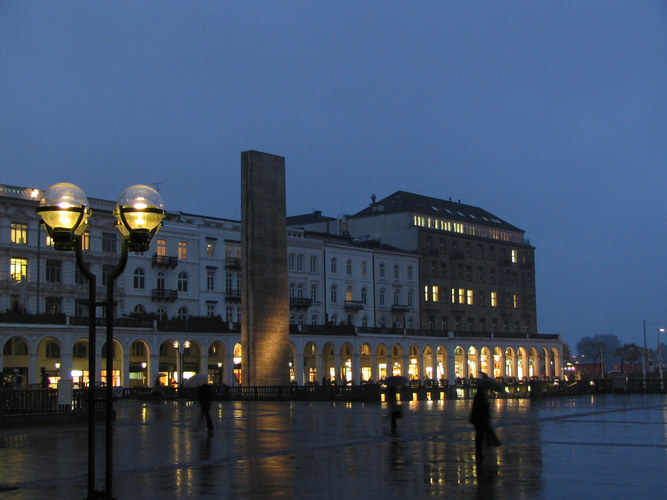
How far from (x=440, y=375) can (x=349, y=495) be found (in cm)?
8946

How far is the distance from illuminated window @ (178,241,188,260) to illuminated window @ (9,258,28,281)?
1450 centimetres

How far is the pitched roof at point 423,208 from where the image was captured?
358ft

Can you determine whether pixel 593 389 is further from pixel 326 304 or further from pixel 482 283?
pixel 482 283

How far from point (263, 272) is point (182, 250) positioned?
2838cm

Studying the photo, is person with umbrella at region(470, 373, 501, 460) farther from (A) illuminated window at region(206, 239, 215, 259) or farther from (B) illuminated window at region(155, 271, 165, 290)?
(A) illuminated window at region(206, 239, 215, 259)

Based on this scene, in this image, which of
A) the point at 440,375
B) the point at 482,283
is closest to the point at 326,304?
the point at 440,375

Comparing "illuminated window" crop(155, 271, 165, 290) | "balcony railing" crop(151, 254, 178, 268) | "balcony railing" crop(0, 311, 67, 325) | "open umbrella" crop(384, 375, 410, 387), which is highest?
"balcony railing" crop(151, 254, 178, 268)

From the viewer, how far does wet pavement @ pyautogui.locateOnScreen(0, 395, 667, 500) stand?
50.6 ft

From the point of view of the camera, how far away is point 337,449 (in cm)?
2245

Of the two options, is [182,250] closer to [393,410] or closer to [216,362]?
[216,362]

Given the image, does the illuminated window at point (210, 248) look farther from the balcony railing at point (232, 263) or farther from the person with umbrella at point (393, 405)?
the person with umbrella at point (393, 405)

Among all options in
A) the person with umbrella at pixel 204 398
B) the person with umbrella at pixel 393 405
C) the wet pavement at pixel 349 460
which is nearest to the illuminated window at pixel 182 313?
the wet pavement at pixel 349 460

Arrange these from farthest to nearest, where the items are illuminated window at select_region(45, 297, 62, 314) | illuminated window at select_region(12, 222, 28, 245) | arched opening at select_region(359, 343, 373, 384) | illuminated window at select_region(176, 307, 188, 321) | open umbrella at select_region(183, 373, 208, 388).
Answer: arched opening at select_region(359, 343, 373, 384) → illuminated window at select_region(176, 307, 188, 321) → illuminated window at select_region(45, 297, 62, 314) → illuminated window at select_region(12, 222, 28, 245) → open umbrella at select_region(183, 373, 208, 388)

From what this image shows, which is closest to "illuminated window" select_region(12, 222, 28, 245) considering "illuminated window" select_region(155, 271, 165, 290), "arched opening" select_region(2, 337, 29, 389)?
"arched opening" select_region(2, 337, 29, 389)
